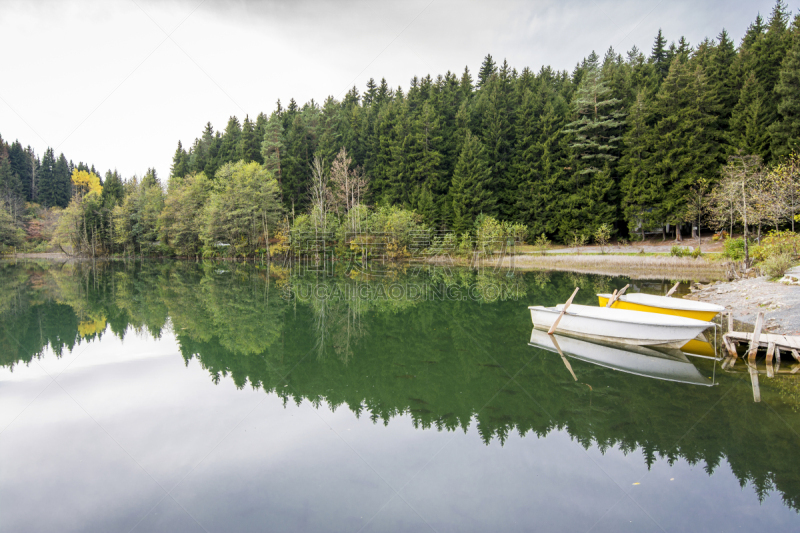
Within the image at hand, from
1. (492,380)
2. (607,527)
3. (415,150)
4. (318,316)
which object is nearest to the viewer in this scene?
(607,527)

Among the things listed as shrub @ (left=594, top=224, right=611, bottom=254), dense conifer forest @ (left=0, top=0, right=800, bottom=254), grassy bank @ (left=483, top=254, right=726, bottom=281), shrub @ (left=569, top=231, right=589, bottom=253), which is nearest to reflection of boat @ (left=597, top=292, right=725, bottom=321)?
grassy bank @ (left=483, top=254, right=726, bottom=281)

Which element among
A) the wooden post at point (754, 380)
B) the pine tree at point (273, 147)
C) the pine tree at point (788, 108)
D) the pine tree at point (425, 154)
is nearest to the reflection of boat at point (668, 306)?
the wooden post at point (754, 380)

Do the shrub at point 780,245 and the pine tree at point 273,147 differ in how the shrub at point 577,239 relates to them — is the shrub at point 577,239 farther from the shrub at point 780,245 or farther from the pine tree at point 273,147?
the pine tree at point 273,147

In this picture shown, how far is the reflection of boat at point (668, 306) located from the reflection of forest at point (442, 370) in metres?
1.70

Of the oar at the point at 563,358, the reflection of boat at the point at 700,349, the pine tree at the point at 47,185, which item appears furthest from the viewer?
the pine tree at the point at 47,185

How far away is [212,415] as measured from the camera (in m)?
6.20

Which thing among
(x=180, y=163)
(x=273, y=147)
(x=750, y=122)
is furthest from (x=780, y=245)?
(x=180, y=163)

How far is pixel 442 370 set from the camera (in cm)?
807

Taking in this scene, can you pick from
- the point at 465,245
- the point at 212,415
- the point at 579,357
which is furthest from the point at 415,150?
the point at 212,415

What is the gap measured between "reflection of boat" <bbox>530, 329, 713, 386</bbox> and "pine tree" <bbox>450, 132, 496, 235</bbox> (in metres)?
30.3

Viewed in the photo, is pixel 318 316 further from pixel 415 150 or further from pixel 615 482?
pixel 415 150

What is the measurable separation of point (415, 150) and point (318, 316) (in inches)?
1402

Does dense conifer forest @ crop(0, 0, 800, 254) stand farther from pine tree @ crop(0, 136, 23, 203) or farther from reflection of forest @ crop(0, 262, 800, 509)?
reflection of forest @ crop(0, 262, 800, 509)

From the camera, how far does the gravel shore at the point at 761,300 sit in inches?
388
